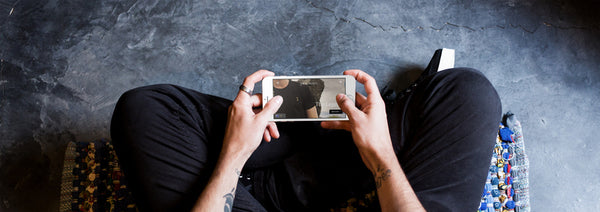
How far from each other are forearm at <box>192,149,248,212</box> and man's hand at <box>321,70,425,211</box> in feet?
1.06

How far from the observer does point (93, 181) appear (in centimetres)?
123

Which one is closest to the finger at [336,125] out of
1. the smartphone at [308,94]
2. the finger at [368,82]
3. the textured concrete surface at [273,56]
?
the smartphone at [308,94]

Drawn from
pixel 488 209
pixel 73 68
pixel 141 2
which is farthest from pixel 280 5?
pixel 488 209

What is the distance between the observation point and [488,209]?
1.23 meters

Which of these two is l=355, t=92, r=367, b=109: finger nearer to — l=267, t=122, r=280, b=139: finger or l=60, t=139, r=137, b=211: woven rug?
l=267, t=122, r=280, b=139: finger

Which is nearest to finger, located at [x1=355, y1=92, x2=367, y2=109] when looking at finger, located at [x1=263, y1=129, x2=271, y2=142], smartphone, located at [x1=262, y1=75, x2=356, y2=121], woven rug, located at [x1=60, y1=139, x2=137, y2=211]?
smartphone, located at [x1=262, y1=75, x2=356, y2=121]

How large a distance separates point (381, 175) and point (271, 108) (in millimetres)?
347

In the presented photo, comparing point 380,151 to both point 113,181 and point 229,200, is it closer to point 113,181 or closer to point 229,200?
point 229,200

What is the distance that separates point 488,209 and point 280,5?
1.12m

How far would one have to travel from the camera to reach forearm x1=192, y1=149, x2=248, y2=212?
2.90 feet

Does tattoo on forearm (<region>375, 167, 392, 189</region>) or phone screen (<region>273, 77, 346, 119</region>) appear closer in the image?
tattoo on forearm (<region>375, 167, 392, 189</region>)

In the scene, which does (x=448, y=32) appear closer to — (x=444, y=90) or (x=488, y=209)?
(x=444, y=90)

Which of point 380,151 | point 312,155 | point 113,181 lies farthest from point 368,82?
point 113,181

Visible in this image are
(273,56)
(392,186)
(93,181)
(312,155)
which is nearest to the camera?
(392,186)
